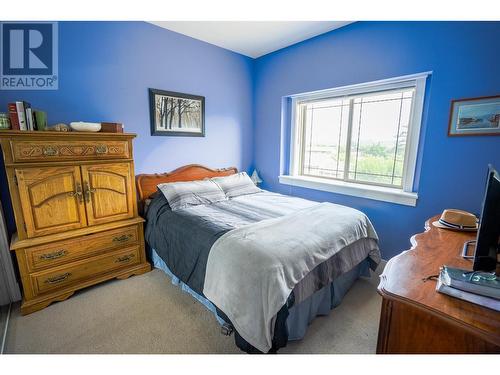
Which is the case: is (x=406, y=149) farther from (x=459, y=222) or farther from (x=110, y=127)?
(x=110, y=127)

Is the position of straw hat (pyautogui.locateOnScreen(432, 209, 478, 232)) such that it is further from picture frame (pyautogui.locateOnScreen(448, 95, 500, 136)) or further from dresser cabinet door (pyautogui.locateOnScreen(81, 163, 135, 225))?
dresser cabinet door (pyautogui.locateOnScreen(81, 163, 135, 225))

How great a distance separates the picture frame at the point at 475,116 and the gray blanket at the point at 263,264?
4.20 ft

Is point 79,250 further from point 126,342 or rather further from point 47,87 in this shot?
point 47,87

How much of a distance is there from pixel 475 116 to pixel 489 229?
1.47 metres

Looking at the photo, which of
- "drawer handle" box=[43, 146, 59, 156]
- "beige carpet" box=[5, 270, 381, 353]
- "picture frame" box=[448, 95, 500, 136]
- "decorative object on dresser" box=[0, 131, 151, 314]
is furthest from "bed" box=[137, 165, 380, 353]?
"picture frame" box=[448, 95, 500, 136]

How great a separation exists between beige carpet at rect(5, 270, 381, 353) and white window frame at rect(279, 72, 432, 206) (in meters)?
1.04

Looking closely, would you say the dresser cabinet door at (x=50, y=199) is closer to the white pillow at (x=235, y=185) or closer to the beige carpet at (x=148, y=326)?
the beige carpet at (x=148, y=326)

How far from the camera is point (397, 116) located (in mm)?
2559

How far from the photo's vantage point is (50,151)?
183 cm

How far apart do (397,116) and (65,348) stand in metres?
3.54

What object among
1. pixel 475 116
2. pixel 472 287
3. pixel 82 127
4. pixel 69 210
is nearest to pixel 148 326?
pixel 69 210

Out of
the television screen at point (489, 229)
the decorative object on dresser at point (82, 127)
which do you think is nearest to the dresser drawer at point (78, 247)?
the decorative object on dresser at point (82, 127)
